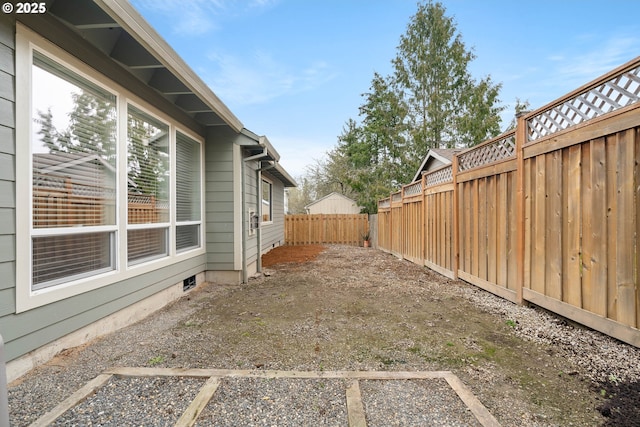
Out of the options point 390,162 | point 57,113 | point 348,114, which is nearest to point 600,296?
point 57,113

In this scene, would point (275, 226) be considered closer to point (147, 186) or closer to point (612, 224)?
point (147, 186)

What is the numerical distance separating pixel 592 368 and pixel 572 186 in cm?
161

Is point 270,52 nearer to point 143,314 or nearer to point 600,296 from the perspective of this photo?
point 143,314

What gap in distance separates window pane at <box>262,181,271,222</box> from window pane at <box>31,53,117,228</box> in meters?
6.24

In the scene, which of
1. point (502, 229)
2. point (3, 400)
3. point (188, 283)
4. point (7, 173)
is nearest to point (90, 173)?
point (7, 173)

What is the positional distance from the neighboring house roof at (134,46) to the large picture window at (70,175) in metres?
0.39

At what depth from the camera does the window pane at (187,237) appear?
439 centimetres

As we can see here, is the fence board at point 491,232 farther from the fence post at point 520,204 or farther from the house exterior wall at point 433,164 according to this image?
the house exterior wall at point 433,164

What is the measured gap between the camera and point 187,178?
4.62 meters

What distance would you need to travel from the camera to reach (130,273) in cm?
323

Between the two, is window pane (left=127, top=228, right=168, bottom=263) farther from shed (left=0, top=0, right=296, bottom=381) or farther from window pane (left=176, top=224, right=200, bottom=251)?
window pane (left=176, top=224, right=200, bottom=251)

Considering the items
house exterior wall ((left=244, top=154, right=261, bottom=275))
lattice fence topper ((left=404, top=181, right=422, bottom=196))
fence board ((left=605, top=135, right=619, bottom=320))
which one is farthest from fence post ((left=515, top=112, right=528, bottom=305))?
house exterior wall ((left=244, top=154, right=261, bottom=275))

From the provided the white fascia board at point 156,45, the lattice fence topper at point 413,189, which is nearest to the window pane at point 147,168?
the white fascia board at point 156,45

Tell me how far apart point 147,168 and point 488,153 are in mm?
4737
